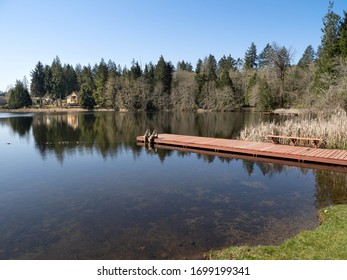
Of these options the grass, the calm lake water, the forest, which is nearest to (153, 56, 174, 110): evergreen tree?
the forest

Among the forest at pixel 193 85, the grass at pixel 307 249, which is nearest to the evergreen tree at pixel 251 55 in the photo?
the forest at pixel 193 85

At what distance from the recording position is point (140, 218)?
9.55m

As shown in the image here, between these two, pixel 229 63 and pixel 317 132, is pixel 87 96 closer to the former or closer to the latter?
pixel 229 63

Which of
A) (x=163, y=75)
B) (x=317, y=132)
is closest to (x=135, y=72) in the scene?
(x=163, y=75)

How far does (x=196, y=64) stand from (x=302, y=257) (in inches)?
4222

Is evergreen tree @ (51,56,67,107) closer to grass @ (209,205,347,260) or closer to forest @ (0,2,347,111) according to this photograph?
forest @ (0,2,347,111)

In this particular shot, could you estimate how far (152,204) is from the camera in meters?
10.8

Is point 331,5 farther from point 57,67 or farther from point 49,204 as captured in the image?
point 57,67

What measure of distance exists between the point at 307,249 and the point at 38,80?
10916cm

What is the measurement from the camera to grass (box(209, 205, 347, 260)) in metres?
6.04

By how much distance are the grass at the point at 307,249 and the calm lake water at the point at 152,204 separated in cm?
77

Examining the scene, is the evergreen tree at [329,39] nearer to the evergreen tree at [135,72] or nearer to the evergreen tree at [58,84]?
the evergreen tree at [135,72]

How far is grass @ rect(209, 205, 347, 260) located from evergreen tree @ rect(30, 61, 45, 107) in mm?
107223

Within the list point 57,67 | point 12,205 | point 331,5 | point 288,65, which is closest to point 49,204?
point 12,205
